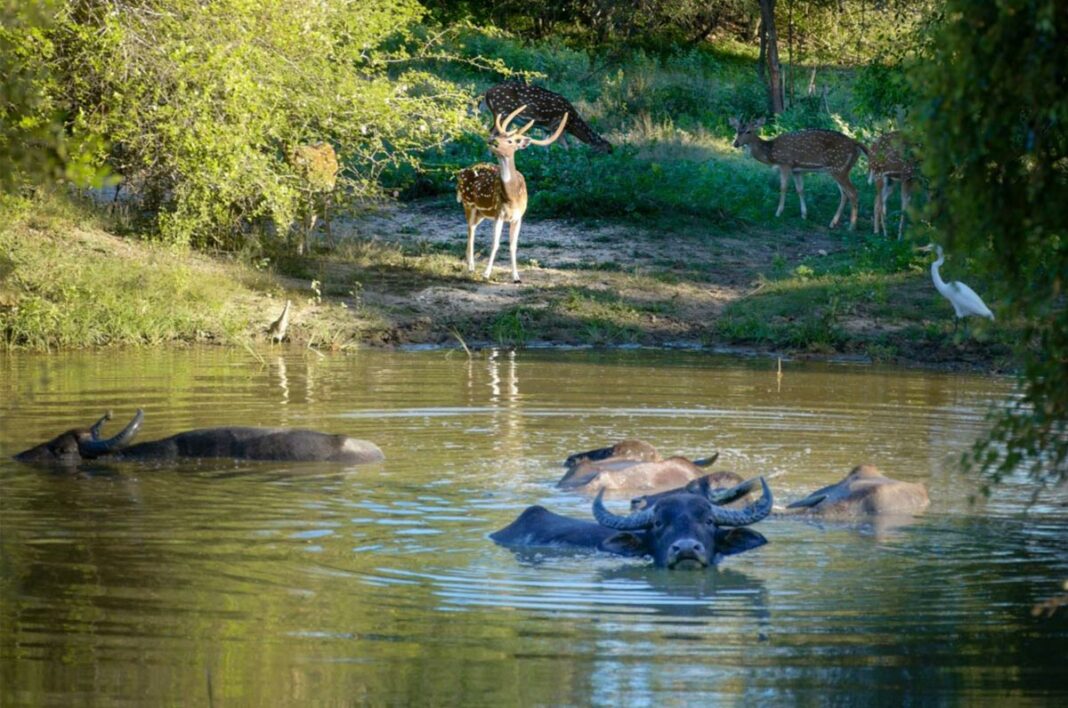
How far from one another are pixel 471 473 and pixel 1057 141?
19.7 ft

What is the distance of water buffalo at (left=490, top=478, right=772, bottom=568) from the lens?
31.1 ft

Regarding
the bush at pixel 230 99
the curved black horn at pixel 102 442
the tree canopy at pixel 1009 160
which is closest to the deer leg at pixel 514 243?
the bush at pixel 230 99

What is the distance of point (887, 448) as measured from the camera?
43.7 ft

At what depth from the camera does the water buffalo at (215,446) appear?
484 inches

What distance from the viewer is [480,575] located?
9070mm

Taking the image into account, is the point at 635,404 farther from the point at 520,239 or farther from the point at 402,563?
the point at 520,239

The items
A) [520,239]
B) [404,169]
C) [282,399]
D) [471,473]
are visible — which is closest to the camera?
[471,473]

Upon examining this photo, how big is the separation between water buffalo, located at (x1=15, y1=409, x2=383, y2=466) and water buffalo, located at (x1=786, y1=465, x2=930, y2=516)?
341 centimetres

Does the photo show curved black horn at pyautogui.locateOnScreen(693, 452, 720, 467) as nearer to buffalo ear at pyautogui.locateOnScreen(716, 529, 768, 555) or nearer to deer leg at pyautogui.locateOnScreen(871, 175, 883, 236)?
buffalo ear at pyautogui.locateOnScreen(716, 529, 768, 555)

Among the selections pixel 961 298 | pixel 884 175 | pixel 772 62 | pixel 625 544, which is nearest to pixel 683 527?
pixel 625 544

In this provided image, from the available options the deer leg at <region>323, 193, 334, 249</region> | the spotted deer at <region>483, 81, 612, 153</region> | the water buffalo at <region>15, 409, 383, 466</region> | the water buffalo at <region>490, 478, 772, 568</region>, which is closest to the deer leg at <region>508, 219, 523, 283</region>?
the deer leg at <region>323, 193, 334, 249</region>

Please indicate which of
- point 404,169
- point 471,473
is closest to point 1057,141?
point 471,473

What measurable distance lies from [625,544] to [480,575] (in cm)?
95

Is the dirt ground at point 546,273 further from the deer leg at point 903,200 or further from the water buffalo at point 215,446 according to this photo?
the water buffalo at point 215,446
